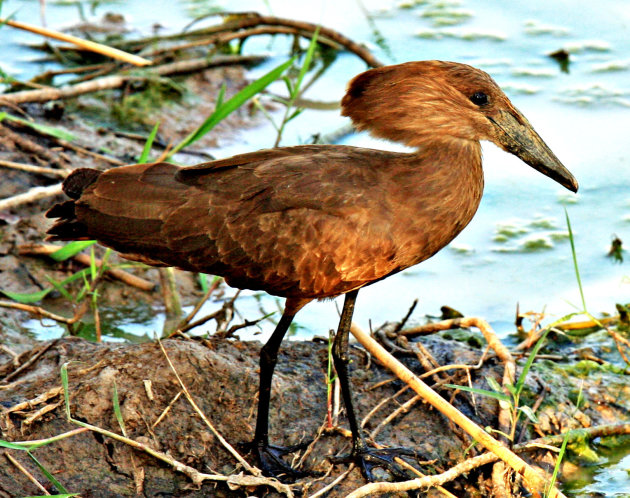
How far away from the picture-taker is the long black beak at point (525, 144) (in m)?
4.35

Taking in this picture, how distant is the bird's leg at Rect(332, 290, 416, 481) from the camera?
4305 millimetres

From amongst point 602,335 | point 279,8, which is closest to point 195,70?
point 279,8

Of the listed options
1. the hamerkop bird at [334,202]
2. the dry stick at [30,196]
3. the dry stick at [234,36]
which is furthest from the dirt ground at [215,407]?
the dry stick at [234,36]

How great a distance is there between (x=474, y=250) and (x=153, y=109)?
2.92 metres

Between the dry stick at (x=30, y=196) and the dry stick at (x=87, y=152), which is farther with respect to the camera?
the dry stick at (x=87, y=152)

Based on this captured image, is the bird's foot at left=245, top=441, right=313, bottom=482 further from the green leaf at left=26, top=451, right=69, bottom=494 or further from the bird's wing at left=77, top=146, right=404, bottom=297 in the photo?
the green leaf at left=26, top=451, right=69, bottom=494

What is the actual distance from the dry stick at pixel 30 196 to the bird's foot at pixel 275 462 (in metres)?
2.48

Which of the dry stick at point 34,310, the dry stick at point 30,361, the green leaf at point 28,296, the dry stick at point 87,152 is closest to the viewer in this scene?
the dry stick at point 30,361

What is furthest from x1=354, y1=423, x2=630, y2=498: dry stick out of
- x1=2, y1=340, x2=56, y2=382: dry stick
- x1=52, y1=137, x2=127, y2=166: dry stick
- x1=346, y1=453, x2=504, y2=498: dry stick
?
x1=52, y1=137, x2=127, y2=166: dry stick

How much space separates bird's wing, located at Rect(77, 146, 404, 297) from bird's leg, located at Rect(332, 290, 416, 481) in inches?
11.4

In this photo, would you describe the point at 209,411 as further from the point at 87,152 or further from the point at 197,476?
the point at 87,152

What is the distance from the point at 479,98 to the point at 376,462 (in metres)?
1.68

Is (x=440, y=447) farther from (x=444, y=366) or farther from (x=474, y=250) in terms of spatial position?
(x=474, y=250)

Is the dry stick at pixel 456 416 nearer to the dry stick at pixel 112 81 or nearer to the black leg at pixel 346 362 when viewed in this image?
the black leg at pixel 346 362
